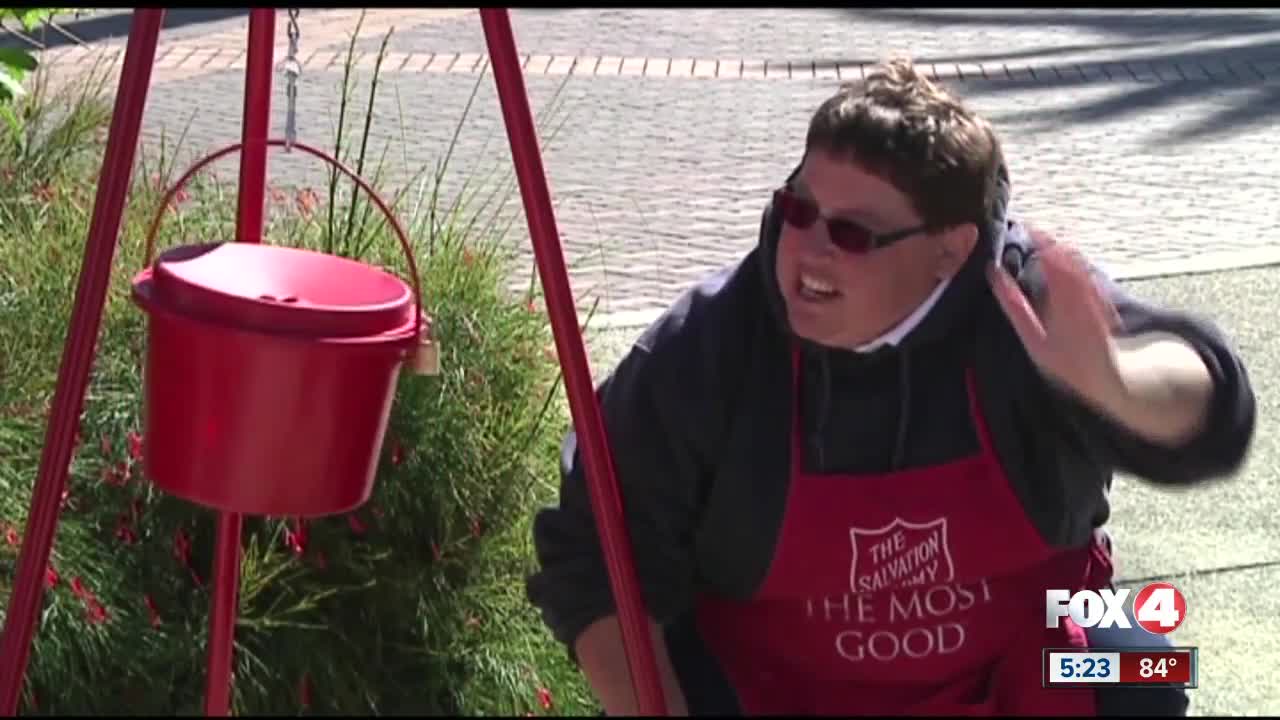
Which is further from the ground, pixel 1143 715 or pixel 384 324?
pixel 384 324

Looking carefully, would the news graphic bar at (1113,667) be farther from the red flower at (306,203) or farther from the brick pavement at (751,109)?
the brick pavement at (751,109)

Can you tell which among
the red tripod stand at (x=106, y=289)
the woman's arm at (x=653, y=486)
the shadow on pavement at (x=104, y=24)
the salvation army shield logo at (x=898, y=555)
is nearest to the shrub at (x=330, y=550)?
the red tripod stand at (x=106, y=289)

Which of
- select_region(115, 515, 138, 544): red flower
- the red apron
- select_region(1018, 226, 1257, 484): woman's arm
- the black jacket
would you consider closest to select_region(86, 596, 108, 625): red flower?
select_region(115, 515, 138, 544): red flower

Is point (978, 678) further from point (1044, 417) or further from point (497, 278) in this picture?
point (497, 278)

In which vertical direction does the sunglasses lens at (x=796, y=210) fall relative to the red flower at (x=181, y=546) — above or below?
above

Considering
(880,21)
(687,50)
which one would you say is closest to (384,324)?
(687,50)

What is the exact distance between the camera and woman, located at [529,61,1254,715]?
224 centimetres

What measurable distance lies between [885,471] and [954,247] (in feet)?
0.87

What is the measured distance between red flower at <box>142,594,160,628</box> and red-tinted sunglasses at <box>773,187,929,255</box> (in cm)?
148

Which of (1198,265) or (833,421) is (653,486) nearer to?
(833,421)

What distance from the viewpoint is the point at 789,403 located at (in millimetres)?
2279

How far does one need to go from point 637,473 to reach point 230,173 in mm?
3008

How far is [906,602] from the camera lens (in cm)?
231

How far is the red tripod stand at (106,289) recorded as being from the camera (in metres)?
2.10
